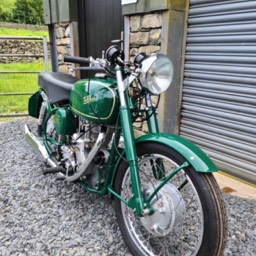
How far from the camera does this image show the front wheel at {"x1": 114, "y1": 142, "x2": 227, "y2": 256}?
1169 mm

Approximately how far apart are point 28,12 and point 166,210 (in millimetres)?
22751

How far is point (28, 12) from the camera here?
2052 cm

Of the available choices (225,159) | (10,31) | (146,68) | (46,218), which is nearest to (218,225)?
(146,68)

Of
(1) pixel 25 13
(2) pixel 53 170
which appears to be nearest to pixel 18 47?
(2) pixel 53 170

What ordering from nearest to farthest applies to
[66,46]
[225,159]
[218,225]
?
[218,225] → [225,159] → [66,46]

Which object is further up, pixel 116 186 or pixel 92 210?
pixel 116 186

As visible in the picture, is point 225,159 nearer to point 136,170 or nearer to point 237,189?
A: point 237,189

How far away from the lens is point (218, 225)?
115 centimetres

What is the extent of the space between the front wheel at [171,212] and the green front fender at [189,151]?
0.03 m

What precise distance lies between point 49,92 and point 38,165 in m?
0.85

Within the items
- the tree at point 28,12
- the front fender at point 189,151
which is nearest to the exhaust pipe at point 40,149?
the front fender at point 189,151

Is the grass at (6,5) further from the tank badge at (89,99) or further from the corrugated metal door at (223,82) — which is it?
the tank badge at (89,99)

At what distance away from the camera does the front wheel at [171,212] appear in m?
1.17

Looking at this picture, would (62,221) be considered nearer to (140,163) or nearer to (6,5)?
(140,163)
